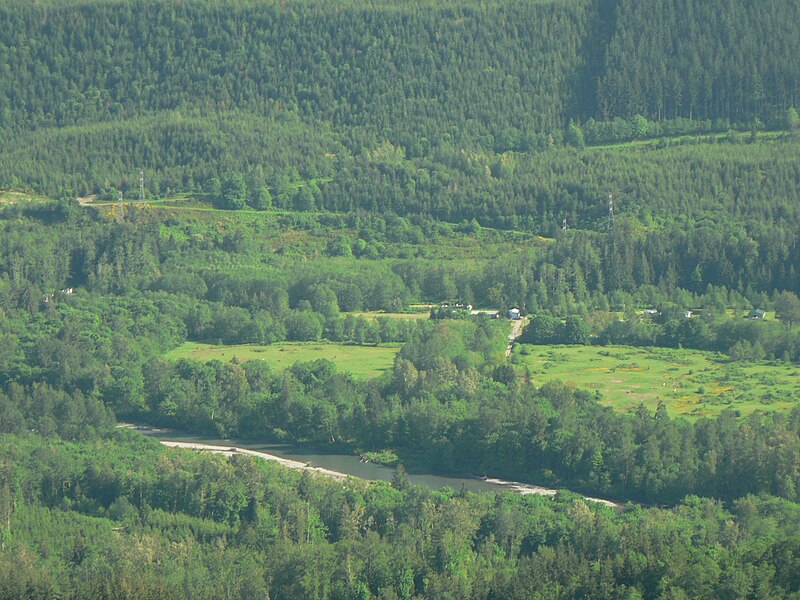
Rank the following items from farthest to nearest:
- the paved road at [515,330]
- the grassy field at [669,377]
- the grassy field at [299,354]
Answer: the paved road at [515,330] < the grassy field at [299,354] < the grassy field at [669,377]

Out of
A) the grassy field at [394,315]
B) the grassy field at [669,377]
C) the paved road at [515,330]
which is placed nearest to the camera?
the grassy field at [669,377]

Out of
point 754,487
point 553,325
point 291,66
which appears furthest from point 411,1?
point 754,487

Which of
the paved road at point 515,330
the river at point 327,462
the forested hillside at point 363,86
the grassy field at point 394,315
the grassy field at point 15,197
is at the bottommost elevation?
the river at point 327,462

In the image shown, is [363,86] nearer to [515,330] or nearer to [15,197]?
[15,197]

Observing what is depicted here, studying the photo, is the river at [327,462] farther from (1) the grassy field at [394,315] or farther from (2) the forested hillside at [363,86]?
(2) the forested hillside at [363,86]

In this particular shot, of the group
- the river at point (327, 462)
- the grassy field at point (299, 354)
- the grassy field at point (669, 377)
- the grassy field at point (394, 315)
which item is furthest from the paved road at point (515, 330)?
the river at point (327, 462)

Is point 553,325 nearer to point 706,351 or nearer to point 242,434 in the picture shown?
point 706,351

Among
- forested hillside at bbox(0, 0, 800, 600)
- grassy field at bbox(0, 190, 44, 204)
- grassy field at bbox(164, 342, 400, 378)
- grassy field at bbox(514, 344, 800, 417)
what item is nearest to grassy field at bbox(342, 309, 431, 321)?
forested hillside at bbox(0, 0, 800, 600)
